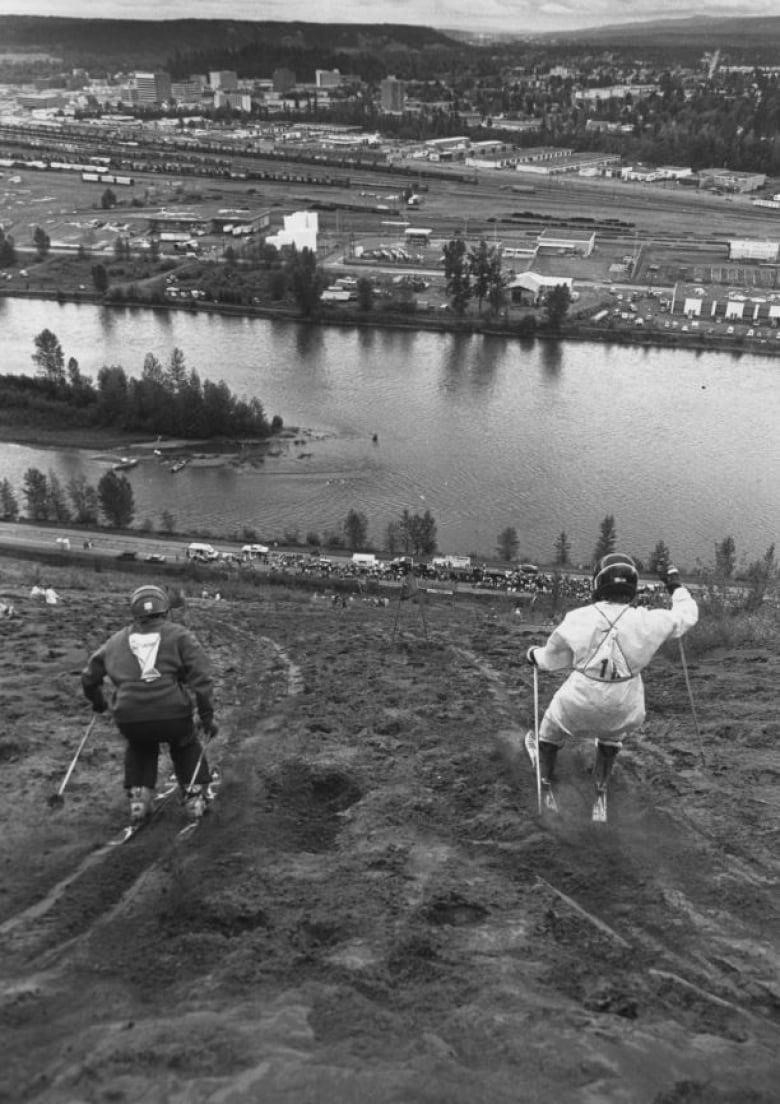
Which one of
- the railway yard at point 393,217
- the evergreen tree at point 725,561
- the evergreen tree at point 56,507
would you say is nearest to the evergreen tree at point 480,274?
the railway yard at point 393,217

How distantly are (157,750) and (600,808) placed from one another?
1.35 metres

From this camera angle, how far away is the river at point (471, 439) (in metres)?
18.4

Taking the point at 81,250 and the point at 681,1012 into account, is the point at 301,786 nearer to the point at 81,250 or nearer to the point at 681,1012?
the point at 681,1012

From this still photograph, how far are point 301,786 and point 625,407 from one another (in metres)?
23.8

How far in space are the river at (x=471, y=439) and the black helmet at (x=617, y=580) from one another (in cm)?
1430

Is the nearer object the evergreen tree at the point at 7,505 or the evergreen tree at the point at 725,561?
the evergreen tree at the point at 725,561

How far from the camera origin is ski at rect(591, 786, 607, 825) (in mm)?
2646

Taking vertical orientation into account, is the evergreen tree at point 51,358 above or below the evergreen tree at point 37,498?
above

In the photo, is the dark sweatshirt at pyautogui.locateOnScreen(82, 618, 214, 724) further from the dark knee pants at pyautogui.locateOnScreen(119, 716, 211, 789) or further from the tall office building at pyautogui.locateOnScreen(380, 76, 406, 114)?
the tall office building at pyautogui.locateOnScreen(380, 76, 406, 114)

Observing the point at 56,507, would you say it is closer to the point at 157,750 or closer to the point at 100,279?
the point at 157,750

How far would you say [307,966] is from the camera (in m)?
1.97

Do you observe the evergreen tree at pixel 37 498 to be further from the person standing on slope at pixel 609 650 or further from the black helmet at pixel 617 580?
the black helmet at pixel 617 580

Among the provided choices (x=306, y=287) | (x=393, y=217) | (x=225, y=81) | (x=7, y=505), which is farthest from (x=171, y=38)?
(x=7, y=505)

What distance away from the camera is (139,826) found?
262 centimetres
